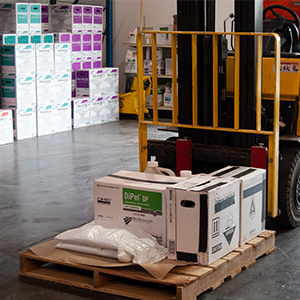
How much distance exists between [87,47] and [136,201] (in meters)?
8.51

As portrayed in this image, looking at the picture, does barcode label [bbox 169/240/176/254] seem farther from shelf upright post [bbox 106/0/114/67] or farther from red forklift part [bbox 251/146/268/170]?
shelf upright post [bbox 106/0/114/67]

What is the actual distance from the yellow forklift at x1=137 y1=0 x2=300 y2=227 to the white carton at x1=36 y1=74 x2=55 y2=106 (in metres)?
5.56

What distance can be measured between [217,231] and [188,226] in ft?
0.68

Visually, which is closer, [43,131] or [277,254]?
[277,254]

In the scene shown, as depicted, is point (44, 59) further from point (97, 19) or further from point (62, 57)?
point (97, 19)

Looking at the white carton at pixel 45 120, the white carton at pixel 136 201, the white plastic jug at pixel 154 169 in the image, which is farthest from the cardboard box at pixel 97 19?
the white carton at pixel 136 201

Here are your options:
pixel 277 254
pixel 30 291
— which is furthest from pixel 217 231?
pixel 30 291

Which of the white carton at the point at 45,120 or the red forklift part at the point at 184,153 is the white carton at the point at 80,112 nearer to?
the white carton at the point at 45,120

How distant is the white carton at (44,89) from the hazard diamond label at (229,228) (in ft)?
23.0

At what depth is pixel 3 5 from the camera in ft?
33.7

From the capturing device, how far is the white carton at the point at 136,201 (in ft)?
12.3

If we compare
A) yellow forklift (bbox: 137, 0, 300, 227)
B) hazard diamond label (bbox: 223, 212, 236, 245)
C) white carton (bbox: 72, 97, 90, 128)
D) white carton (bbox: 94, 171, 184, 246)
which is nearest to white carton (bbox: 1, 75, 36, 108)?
white carton (bbox: 72, 97, 90, 128)

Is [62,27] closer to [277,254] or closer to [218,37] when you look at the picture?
[218,37]

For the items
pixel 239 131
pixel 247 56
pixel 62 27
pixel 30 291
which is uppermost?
pixel 62 27
